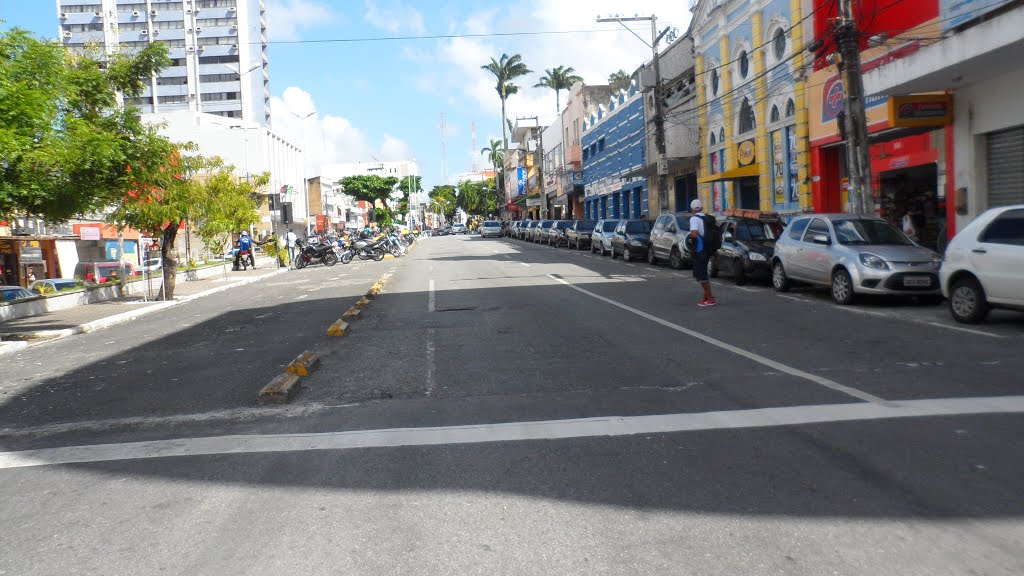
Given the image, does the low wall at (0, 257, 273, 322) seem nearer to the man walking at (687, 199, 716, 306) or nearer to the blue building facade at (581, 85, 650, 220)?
the man walking at (687, 199, 716, 306)

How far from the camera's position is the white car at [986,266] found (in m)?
10.2

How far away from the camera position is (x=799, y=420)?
6.10 metres

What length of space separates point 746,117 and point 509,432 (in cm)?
2853

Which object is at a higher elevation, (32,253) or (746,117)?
(746,117)

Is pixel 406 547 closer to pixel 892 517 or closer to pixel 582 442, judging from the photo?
pixel 582 442

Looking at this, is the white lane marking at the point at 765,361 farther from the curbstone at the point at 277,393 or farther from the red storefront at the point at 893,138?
the red storefront at the point at 893,138

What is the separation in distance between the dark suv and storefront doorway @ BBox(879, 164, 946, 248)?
5391mm

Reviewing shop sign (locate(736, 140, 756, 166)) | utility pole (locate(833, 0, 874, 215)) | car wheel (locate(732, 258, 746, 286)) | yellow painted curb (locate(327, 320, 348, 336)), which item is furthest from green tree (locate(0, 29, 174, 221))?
shop sign (locate(736, 140, 756, 166))

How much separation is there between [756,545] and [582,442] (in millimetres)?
1967

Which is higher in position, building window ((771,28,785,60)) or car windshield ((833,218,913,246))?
building window ((771,28,785,60))

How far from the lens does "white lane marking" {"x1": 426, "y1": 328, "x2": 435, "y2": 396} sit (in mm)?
7996

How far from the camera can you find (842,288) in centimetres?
1430

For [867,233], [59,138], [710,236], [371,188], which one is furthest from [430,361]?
[371,188]

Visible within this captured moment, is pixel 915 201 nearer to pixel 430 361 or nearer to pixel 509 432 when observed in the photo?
pixel 430 361
